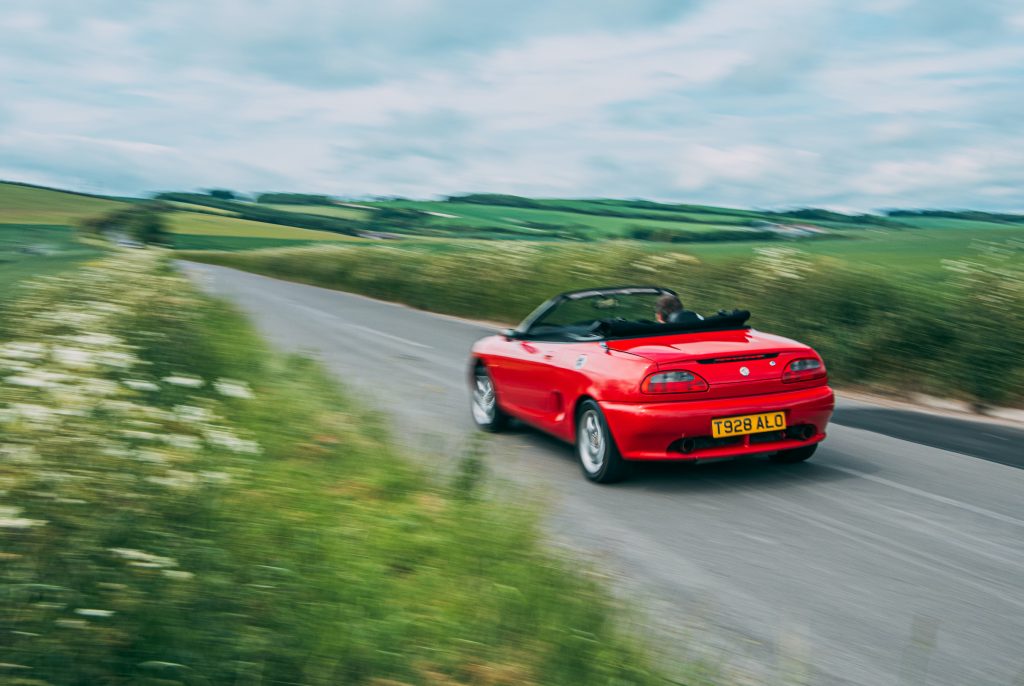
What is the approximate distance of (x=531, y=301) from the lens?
2339 centimetres

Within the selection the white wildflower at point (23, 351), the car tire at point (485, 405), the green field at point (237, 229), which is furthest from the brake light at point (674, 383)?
the green field at point (237, 229)

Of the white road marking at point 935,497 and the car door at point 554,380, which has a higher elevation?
the car door at point 554,380

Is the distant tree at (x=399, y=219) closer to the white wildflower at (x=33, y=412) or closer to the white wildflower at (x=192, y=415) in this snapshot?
the white wildflower at (x=192, y=415)

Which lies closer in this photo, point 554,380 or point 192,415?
point 192,415

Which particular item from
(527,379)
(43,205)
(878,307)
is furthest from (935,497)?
(43,205)

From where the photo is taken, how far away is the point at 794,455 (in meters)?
7.23

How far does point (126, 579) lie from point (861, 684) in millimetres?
2569

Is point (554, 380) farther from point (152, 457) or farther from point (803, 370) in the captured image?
point (152, 457)

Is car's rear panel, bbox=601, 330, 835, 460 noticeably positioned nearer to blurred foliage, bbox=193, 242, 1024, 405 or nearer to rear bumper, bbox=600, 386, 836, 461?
rear bumper, bbox=600, 386, 836, 461

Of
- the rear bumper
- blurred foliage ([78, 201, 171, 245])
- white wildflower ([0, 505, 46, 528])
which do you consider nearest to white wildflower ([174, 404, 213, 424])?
white wildflower ([0, 505, 46, 528])

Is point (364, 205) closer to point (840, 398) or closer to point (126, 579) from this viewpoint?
point (840, 398)

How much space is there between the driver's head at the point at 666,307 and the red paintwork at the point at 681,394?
0.53 metres

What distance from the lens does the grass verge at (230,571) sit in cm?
305

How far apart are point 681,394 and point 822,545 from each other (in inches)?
58.1
